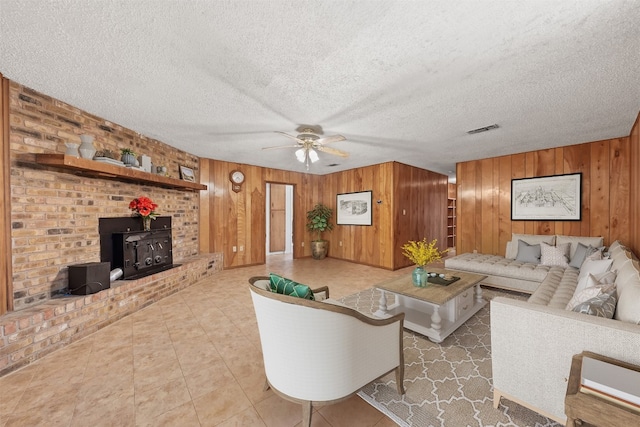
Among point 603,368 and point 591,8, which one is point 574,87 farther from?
point 603,368

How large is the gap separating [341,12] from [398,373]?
2320 millimetres

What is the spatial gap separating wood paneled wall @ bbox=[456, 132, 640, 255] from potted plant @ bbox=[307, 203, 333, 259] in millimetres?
3290

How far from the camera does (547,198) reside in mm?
A: 4391

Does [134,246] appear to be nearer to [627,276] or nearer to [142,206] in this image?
[142,206]

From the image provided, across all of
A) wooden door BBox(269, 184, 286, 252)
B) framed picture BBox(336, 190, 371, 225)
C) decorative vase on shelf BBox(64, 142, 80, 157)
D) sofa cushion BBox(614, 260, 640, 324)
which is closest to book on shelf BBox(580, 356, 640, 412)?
sofa cushion BBox(614, 260, 640, 324)

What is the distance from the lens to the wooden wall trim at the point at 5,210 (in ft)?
6.88

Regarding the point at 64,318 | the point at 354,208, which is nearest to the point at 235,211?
the point at 354,208

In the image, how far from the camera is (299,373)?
1.37 metres

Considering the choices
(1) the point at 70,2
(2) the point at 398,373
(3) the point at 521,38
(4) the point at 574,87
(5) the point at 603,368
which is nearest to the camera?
(5) the point at 603,368

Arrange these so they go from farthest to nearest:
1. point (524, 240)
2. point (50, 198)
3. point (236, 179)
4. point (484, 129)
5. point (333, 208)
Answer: point (333, 208) < point (236, 179) < point (524, 240) < point (484, 129) < point (50, 198)

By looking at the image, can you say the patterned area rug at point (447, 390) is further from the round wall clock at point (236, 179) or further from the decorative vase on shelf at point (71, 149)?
the round wall clock at point (236, 179)

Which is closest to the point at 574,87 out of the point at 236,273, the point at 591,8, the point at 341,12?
the point at 591,8

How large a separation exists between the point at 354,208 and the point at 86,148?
5111 mm

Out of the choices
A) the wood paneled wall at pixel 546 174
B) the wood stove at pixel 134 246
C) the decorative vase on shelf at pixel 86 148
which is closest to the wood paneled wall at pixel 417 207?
the wood paneled wall at pixel 546 174
